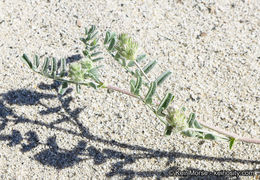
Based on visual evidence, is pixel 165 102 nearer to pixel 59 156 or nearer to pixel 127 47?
pixel 127 47

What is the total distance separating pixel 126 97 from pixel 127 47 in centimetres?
58

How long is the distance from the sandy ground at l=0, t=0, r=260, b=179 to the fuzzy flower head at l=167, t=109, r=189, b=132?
0.48 m

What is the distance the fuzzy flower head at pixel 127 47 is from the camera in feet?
5.46

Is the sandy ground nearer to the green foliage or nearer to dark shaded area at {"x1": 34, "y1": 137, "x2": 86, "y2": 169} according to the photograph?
dark shaded area at {"x1": 34, "y1": 137, "x2": 86, "y2": 169}

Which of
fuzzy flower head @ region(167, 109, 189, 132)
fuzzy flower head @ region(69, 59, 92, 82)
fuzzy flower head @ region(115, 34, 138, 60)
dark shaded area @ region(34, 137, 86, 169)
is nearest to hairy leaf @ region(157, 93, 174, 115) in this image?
fuzzy flower head @ region(167, 109, 189, 132)

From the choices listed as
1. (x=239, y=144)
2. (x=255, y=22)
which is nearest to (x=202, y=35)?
(x=255, y=22)

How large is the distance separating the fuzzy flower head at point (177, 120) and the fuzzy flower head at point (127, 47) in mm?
358

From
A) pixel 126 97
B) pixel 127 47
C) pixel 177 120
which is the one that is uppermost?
pixel 127 47

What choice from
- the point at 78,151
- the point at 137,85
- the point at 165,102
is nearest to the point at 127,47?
the point at 137,85

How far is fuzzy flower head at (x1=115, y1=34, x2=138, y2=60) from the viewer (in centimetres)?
166

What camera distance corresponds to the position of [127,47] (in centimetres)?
167

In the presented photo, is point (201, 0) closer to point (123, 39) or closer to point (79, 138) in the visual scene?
point (123, 39)

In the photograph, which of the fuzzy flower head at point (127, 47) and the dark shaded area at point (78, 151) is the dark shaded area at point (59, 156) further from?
the fuzzy flower head at point (127, 47)

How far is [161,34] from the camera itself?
96.7 inches
